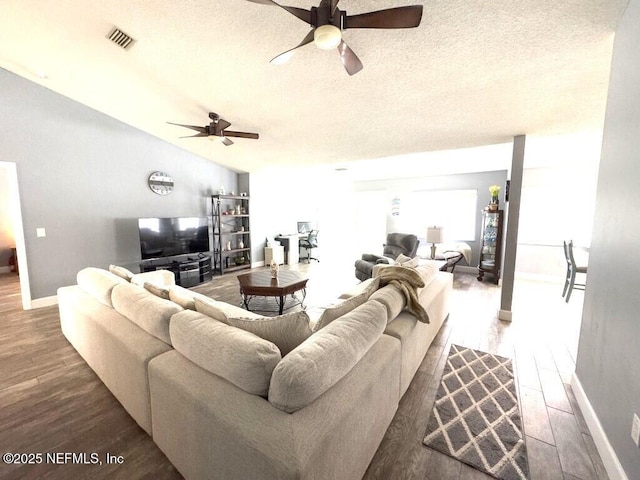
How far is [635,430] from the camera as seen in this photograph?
1210mm

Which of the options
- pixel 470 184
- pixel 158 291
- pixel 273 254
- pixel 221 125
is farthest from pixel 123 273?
pixel 470 184

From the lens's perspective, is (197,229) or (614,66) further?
(197,229)

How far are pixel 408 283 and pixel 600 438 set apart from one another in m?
1.39

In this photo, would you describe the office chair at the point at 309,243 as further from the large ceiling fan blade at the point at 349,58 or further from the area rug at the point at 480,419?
the large ceiling fan blade at the point at 349,58

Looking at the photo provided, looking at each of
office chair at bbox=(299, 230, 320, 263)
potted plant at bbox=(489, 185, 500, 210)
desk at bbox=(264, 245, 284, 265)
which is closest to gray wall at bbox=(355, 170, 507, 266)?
potted plant at bbox=(489, 185, 500, 210)

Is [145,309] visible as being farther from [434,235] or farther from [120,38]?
[434,235]

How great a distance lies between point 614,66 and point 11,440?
4603 mm

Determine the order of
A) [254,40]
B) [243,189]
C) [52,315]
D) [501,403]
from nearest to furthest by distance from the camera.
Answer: [501,403] → [254,40] → [52,315] → [243,189]

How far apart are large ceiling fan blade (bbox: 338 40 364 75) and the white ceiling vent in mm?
2149

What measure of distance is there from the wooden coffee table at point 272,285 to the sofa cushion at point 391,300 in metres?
1.60

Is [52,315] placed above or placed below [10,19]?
below

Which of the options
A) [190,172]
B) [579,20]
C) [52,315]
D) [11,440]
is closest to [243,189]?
[190,172]

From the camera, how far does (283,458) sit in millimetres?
832

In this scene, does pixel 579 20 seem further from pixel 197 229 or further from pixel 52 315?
pixel 52 315
